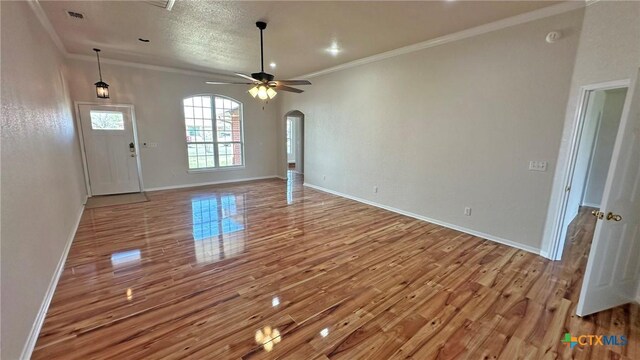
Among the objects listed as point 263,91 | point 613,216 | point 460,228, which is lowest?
point 460,228

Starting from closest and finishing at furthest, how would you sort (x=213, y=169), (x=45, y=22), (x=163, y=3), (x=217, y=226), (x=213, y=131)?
(x=163, y=3) < (x=45, y=22) < (x=217, y=226) < (x=213, y=131) < (x=213, y=169)

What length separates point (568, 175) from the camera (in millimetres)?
3055

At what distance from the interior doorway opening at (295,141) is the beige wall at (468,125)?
3350 mm

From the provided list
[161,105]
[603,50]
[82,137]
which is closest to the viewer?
[603,50]

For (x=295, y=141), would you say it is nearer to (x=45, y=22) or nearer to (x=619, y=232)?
(x=45, y=22)

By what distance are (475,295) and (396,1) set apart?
10.4 feet

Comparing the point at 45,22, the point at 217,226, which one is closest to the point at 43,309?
the point at 217,226

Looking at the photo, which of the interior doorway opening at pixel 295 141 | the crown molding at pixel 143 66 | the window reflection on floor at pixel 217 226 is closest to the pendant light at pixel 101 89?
the crown molding at pixel 143 66

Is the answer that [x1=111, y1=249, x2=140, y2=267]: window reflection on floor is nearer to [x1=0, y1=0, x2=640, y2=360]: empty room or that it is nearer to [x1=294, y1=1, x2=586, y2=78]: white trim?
[x1=0, y1=0, x2=640, y2=360]: empty room

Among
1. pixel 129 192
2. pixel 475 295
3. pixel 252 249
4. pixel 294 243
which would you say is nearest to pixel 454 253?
pixel 475 295

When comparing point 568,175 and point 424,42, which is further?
point 424,42

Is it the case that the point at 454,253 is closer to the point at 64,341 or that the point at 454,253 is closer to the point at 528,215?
the point at 528,215

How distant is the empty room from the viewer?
6.57 ft

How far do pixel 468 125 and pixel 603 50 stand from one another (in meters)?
1.48
